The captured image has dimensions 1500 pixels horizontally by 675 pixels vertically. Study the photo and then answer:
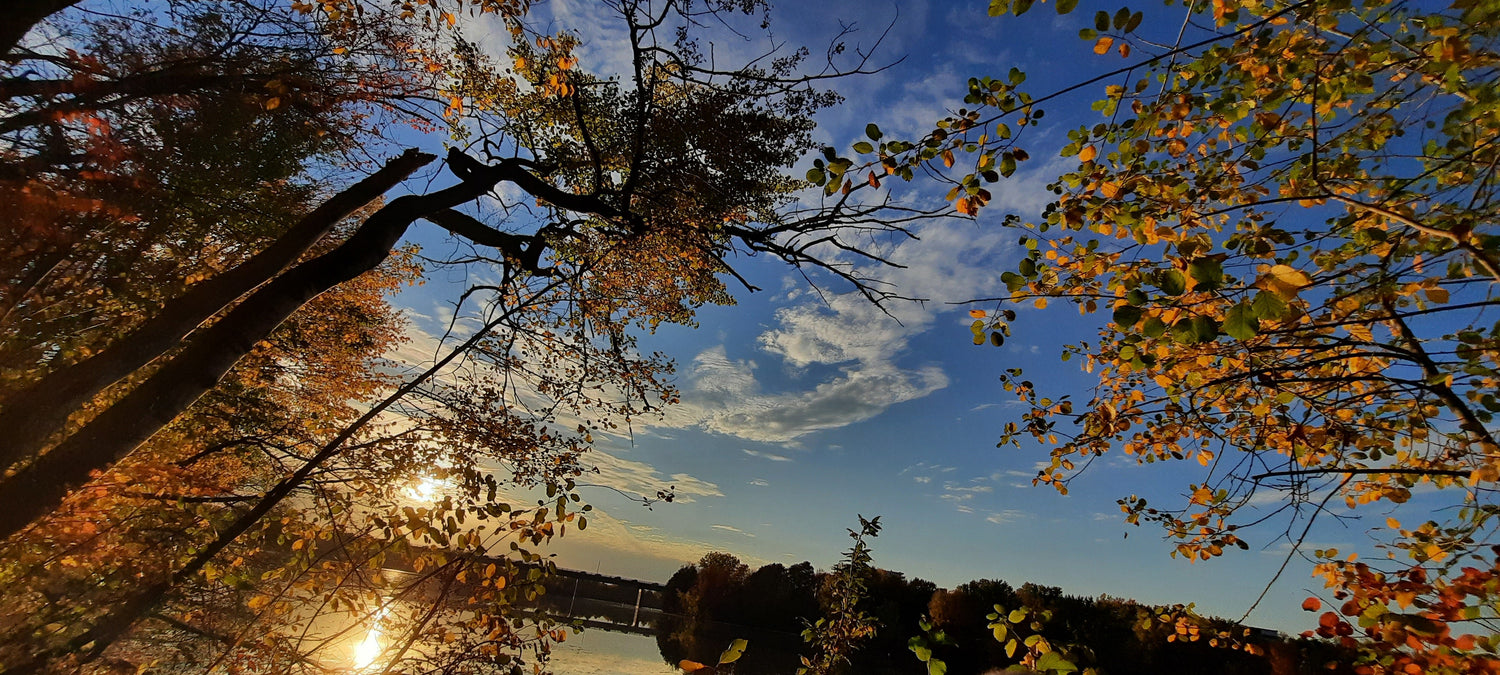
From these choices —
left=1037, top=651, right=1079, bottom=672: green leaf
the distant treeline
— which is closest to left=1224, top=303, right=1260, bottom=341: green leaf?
left=1037, top=651, right=1079, bottom=672: green leaf

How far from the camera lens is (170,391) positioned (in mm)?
3014

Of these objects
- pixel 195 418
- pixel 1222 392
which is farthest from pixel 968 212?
pixel 195 418

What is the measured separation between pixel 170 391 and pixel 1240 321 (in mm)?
5175

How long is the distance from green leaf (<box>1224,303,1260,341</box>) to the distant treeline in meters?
19.8

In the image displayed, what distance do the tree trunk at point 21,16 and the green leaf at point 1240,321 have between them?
6.35 metres

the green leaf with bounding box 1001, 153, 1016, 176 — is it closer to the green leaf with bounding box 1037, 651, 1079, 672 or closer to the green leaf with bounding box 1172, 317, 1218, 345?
the green leaf with bounding box 1172, 317, 1218, 345

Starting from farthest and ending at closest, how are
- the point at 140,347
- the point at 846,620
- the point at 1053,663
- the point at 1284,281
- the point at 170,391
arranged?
the point at 846,620, the point at 140,347, the point at 170,391, the point at 1053,663, the point at 1284,281

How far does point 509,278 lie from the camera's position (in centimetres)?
696

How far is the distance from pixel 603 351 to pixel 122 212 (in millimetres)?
9444

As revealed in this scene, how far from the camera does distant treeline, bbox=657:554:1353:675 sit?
2888 centimetres

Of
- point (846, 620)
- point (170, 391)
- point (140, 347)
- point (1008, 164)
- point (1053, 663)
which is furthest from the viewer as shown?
point (846, 620)

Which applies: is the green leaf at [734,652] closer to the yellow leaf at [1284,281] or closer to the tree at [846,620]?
the yellow leaf at [1284,281]

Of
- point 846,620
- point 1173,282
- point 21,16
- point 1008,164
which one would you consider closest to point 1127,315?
point 1173,282

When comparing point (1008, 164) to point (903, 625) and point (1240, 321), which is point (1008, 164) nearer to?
point (1240, 321)
